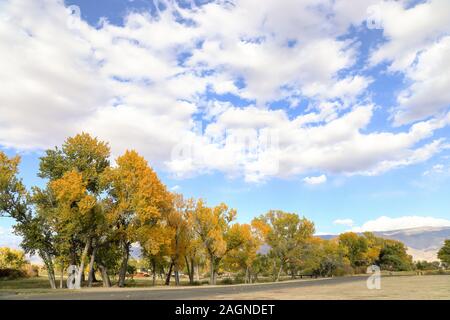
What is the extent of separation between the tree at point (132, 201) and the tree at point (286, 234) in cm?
4790

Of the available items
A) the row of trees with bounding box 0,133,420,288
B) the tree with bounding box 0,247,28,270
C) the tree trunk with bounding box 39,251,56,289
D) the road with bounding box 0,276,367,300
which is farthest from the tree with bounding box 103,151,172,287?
the tree with bounding box 0,247,28,270

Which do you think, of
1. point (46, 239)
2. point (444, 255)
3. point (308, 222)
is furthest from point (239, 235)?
point (444, 255)

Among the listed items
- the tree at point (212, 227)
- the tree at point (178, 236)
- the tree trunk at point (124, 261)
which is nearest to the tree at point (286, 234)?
the tree at point (212, 227)

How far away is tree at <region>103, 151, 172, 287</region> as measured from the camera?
47.1m

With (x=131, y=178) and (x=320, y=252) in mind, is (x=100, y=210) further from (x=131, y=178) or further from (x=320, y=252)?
(x=320, y=252)

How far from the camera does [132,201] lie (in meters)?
47.0

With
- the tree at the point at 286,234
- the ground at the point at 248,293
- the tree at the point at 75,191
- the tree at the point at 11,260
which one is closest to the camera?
the ground at the point at 248,293

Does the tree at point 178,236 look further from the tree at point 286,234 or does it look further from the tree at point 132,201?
the tree at point 286,234

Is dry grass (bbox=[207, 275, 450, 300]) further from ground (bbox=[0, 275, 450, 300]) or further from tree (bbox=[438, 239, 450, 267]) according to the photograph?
tree (bbox=[438, 239, 450, 267])

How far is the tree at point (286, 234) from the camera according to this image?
3676 inches

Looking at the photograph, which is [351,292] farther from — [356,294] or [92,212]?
[92,212]

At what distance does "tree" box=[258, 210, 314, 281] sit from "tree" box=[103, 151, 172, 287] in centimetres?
4790

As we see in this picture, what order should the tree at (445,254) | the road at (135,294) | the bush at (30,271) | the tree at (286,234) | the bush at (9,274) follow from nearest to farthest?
the road at (135,294) → the bush at (9,274) → the bush at (30,271) → the tree at (286,234) → the tree at (445,254)
